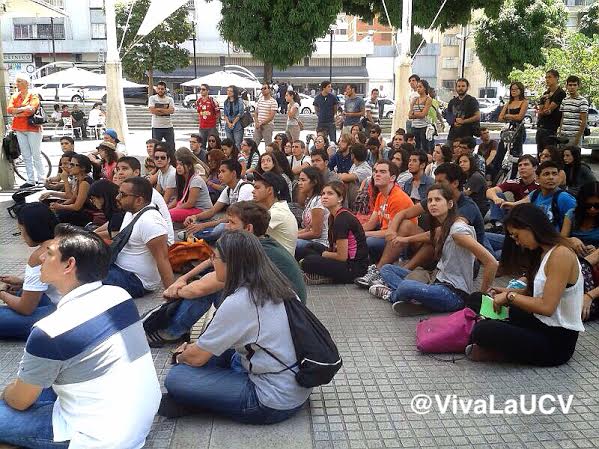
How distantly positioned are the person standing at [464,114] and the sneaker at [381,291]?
5.48 m

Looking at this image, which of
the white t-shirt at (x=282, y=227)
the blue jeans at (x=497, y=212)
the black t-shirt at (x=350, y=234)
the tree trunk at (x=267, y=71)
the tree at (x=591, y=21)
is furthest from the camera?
the tree at (x=591, y=21)

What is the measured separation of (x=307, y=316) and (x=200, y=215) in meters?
4.77

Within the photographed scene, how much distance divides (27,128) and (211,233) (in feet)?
19.6

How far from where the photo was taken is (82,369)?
9.55ft

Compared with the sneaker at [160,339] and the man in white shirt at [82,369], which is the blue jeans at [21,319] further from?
the man in white shirt at [82,369]

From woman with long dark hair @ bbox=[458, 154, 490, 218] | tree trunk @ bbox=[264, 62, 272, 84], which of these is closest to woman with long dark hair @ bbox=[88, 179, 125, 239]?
woman with long dark hair @ bbox=[458, 154, 490, 218]

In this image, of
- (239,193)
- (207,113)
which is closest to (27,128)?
(207,113)

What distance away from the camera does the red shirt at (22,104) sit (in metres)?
11.4

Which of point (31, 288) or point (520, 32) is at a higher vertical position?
point (520, 32)

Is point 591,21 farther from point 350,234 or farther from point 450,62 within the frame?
point 350,234

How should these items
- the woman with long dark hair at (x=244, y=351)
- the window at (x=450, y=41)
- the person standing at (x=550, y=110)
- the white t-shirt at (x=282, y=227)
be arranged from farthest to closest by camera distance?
1. the window at (x=450, y=41)
2. the person standing at (x=550, y=110)
3. the white t-shirt at (x=282, y=227)
4. the woman with long dark hair at (x=244, y=351)

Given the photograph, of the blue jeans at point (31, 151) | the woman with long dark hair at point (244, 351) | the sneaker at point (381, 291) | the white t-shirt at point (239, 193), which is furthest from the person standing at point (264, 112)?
the woman with long dark hair at point (244, 351)

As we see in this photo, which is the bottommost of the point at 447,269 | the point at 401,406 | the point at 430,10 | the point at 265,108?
the point at 401,406

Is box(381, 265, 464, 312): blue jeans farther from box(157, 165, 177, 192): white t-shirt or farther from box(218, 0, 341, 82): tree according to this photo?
box(218, 0, 341, 82): tree
